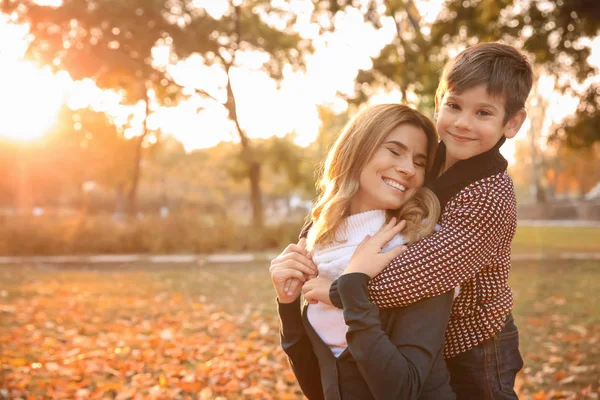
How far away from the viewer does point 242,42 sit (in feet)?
70.5

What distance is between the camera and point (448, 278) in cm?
190

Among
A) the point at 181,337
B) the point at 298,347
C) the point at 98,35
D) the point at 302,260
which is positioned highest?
the point at 98,35

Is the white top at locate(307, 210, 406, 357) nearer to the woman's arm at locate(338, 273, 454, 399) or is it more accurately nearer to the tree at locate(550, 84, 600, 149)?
the woman's arm at locate(338, 273, 454, 399)

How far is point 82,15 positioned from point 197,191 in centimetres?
3755

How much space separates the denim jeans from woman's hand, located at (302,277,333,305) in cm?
59

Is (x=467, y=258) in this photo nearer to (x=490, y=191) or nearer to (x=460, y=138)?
(x=490, y=191)

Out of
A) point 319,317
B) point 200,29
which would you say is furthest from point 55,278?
point 319,317

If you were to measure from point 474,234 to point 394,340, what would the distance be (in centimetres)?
45

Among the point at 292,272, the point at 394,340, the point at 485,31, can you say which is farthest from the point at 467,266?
the point at 485,31

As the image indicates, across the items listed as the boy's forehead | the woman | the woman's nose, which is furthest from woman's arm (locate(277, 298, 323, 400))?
the boy's forehead

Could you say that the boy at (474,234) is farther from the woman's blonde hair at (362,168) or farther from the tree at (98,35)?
the tree at (98,35)

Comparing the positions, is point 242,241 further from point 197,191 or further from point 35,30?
point 197,191

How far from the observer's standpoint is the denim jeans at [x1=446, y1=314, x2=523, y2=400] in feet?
7.14

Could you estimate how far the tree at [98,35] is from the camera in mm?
18422
